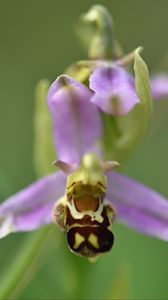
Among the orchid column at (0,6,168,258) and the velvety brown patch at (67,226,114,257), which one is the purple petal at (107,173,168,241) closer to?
the orchid column at (0,6,168,258)

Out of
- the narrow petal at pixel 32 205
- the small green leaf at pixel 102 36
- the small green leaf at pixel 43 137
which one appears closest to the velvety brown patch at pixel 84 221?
the narrow petal at pixel 32 205

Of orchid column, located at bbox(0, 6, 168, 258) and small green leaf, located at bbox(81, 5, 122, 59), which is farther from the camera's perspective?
small green leaf, located at bbox(81, 5, 122, 59)

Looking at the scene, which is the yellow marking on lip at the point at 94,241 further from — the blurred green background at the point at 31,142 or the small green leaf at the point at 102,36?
the small green leaf at the point at 102,36

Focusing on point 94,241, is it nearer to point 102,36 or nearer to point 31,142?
point 102,36

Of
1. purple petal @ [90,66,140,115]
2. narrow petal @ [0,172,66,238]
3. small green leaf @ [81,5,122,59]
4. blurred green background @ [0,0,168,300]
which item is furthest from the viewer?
blurred green background @ [0,0,168,300]

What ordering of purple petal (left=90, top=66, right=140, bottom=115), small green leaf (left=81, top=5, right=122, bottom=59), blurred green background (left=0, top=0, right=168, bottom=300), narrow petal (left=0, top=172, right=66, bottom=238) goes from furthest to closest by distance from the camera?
blurred green background (left=0, top=0, right=168, bottom=300)
small green leaf (left=81, top=5, right=122, bottom=59)
narrow petal (left=0, top=172, right=66, bottom=238)
purple petal (left=90, top=66, right=140, bottom=115)

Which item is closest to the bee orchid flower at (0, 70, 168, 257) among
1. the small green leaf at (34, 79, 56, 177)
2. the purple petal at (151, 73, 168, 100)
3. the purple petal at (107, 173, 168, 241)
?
the purple petal at (107, 173, 168, 241)

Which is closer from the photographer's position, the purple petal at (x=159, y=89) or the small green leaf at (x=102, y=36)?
the small green leaf at (x=102, y=36)
